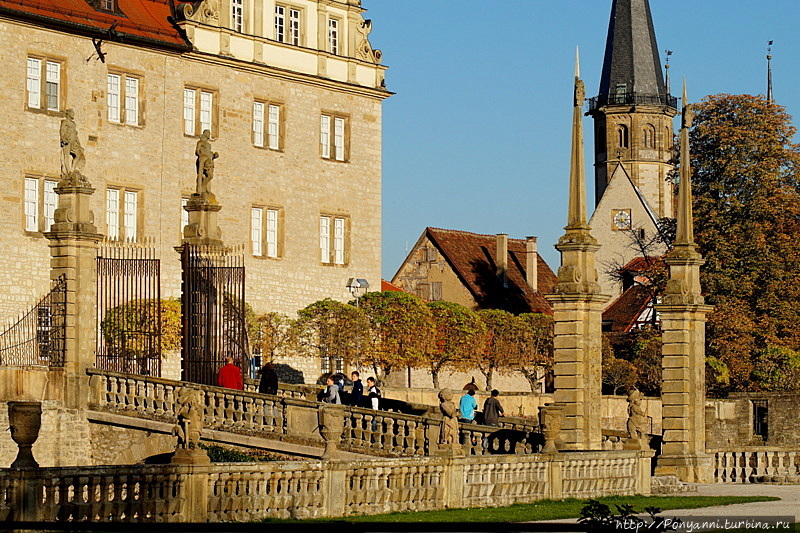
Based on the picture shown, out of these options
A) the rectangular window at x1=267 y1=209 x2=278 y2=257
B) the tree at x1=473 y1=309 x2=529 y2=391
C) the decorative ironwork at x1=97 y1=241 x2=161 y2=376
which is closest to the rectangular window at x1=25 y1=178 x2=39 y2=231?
the rectangular window at x1=267 y1=209 x2=278 y2=257

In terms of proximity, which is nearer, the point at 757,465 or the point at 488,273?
the point at 757,465

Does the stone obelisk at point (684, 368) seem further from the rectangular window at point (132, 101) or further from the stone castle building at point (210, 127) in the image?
the rectangular window at point (132, 101)

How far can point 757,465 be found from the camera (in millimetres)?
32875

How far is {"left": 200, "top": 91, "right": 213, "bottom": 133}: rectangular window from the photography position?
4884cm

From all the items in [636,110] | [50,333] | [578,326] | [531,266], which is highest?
[636,110]

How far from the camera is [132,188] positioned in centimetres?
4700

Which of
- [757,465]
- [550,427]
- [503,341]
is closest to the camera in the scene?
[550,427]

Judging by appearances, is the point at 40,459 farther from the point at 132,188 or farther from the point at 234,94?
the point at 234,94

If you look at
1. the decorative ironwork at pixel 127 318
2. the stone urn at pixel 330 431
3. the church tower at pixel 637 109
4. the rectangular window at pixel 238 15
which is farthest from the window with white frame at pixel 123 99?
the church tower at pixel 637 109

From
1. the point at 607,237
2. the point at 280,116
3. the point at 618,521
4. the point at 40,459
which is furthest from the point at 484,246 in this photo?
the point at 618,521

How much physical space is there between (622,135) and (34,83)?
6216 cm

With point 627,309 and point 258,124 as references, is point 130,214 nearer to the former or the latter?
point 258,124

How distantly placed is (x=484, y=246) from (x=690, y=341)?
46.6 m

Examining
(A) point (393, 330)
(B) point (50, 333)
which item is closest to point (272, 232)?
(A) point (393, 330)
